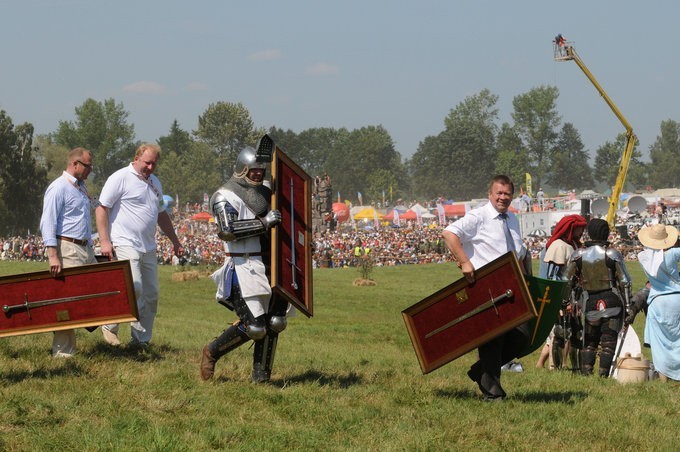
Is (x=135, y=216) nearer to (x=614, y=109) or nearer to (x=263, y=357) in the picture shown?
(x=263, y=357)

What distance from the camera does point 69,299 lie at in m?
7.80

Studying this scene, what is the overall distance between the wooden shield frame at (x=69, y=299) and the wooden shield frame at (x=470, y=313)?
2387 mm

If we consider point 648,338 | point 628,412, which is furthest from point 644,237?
point 628,412

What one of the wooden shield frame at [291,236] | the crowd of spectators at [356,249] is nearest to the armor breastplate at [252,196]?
the wooden shield frame at [291,236]

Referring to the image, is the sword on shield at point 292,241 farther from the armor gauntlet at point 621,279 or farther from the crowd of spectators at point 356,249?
the crowd of spectators at point 356,249

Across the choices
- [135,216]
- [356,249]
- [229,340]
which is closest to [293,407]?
[229,340]

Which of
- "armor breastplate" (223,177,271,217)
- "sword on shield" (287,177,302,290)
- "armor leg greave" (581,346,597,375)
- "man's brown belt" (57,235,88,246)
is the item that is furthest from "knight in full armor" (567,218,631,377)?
"man's brown belt" (57,235,88,246)

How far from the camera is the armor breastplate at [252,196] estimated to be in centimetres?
782

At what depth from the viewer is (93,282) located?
7.80 m

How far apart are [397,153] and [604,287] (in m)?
166

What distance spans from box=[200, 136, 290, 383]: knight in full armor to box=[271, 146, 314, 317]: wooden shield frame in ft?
0.45

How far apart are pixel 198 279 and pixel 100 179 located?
122 metres

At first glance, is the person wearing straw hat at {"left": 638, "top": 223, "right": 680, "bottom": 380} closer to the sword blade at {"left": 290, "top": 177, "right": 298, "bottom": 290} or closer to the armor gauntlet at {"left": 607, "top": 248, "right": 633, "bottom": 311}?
the armor gauntlet at {"left": 607, "top": 248, "right": 633, "bottom": 311}

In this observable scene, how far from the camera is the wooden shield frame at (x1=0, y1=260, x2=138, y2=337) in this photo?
773cm
